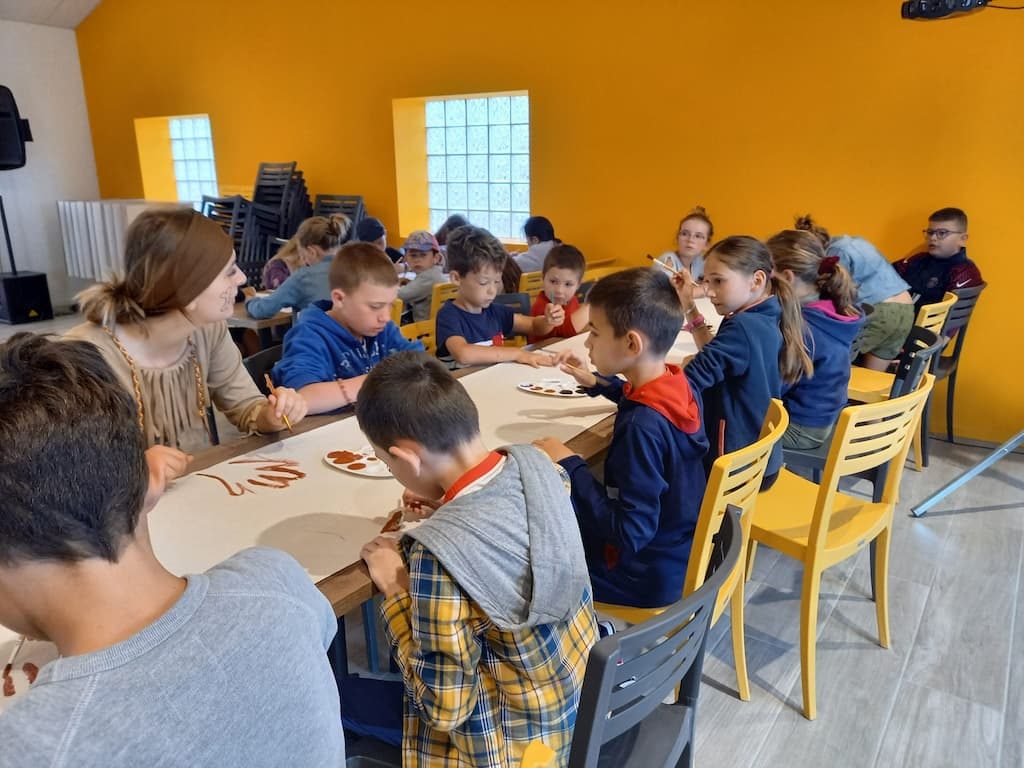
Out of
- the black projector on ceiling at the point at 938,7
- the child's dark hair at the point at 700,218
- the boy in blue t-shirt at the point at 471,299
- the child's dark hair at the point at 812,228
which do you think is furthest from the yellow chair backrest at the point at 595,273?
the black projector on ceiling at the point at 938,7

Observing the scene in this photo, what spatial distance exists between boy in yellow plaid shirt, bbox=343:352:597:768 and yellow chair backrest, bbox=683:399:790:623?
0.39m

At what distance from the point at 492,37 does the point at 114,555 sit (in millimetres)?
5150

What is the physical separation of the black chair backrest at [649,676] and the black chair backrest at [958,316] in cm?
265

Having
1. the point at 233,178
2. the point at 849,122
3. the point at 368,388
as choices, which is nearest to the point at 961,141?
the point at 849,122

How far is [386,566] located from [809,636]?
1.23 m

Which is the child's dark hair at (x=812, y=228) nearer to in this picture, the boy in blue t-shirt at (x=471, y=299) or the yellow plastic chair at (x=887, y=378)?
the yellow plastic chair at (x=887, y=378)

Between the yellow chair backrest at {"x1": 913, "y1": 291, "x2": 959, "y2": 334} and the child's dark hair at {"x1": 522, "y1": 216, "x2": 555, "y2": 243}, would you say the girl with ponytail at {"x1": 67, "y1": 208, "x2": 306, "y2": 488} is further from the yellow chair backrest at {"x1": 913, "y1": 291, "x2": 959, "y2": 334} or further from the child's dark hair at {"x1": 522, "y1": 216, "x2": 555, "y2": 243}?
the child's dark hair at {"x1": 522, "y1": 216, "x2": 555, "y2": 243}

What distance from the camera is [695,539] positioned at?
1.41m

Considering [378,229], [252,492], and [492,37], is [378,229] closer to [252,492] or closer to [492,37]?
[492,37]

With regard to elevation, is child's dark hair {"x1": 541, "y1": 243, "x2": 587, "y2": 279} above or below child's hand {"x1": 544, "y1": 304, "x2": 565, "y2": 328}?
above

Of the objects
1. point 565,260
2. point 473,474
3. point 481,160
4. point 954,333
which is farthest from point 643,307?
point 481,160

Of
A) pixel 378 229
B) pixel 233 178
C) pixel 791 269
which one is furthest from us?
pixel 233 178

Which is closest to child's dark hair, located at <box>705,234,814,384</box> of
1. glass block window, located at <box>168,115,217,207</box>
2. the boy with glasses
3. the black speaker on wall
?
the boy with glasses

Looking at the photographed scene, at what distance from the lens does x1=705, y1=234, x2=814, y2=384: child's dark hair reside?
2.17 metres
